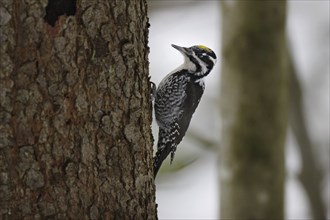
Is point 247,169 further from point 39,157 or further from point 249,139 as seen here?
point 39,157

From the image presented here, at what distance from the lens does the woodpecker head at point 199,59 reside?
14.6ft

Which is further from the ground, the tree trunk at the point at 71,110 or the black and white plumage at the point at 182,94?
the black and white plumage at the point at 182,94

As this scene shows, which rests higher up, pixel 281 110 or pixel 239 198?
pixel 281 110

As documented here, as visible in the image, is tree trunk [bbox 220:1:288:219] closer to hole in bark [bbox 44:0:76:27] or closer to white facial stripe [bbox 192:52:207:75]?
white facial stripe [bbox 192:52:207:75]

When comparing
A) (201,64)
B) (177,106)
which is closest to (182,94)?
(177,106)

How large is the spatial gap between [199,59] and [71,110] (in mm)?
2109

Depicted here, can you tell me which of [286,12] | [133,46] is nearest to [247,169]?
[286,12]

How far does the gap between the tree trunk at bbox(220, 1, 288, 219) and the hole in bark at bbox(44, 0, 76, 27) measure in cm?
229

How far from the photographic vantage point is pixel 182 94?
456cm

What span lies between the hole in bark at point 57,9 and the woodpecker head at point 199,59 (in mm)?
1975

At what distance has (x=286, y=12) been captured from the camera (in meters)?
4.79

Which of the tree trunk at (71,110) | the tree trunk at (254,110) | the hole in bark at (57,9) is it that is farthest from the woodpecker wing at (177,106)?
the hole in bark at (57,9)

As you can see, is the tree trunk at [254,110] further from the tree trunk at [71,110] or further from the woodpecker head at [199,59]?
the tree trunk at [71,110]

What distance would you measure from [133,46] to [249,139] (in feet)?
7.04
